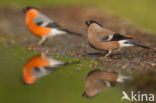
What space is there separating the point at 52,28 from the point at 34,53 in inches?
50.5

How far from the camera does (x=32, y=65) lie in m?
6.93

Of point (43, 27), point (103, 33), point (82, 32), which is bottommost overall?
point (82, 32)

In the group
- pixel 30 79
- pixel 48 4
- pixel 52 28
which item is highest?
pixel 30 79

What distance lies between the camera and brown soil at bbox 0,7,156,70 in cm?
733

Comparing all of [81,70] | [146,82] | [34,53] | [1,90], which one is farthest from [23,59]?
[146,82]

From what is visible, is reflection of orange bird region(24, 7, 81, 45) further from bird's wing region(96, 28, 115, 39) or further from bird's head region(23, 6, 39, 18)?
bird's wing region(96, 28, 115, 39)

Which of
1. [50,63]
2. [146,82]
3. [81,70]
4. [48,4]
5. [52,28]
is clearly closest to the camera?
[146,82]

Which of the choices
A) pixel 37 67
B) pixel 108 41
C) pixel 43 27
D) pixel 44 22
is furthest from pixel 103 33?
pixel 44 22

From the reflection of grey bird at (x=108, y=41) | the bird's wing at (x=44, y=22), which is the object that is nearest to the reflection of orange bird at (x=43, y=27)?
the bird's wing at (x=44, y=22)

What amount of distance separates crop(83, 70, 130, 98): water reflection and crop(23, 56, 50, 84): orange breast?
994 millimetres

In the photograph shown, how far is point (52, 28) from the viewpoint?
31.1 ft

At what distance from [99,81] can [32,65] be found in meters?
1.80

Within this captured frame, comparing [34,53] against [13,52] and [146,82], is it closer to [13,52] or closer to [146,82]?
[13,52]

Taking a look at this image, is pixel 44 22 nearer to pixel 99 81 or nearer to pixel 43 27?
pixel 43 27
